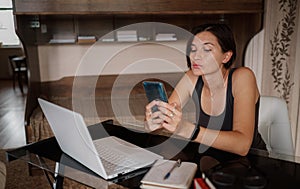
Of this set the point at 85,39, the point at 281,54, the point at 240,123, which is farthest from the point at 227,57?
the point at 85,39

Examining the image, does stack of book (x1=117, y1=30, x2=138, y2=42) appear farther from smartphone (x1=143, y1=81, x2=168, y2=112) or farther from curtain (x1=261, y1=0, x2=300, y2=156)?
smartphone (x1=143, y1=81, x2=168, y2=112)

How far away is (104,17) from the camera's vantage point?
2.95 meters

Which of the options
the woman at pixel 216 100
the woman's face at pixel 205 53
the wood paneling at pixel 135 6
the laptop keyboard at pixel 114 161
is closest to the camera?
the laptop keyboard at pixel 114 161

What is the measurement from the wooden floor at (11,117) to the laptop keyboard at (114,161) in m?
2.30

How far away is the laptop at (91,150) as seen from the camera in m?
0.89

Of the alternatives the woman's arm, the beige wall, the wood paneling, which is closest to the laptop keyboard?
the woman's arm

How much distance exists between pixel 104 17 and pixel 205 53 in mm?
1910

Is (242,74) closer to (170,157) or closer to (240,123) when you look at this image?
(240,123)

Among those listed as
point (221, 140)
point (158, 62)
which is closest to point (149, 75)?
point (158, 62)

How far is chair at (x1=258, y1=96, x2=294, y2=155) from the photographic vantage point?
4.58 feet

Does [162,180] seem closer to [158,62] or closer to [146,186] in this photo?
[146,186]

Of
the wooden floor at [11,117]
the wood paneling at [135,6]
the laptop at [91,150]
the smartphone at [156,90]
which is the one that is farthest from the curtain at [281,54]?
the wooden floor at [11,117]

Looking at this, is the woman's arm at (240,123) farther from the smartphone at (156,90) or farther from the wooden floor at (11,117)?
the wooden floor at (11,117)

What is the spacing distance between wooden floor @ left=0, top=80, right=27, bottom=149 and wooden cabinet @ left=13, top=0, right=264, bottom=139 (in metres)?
0.86
